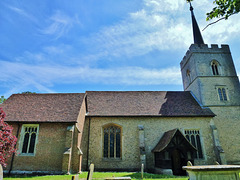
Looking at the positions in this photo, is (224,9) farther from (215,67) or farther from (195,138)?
(215,67)

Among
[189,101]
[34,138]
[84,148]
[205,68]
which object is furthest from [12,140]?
[205,68]

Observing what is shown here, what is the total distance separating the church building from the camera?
550 inches

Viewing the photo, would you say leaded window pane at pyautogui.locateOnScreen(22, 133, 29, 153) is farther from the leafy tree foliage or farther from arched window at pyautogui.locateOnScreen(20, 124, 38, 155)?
the leafy tree foliage

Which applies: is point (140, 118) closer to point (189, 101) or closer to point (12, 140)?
point (189, 101)

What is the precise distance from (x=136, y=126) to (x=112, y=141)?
2933 mm

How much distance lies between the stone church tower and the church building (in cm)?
10

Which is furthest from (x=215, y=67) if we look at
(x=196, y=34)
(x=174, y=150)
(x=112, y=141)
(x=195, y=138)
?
(x=112, y=141)

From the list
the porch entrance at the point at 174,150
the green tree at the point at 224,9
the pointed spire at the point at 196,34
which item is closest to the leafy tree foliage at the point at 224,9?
the green tree at the point at 224,9

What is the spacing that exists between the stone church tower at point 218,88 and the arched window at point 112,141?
9.75 m

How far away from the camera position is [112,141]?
16766 mm

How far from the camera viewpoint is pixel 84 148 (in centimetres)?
1611

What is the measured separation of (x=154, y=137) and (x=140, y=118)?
2377 millimetres

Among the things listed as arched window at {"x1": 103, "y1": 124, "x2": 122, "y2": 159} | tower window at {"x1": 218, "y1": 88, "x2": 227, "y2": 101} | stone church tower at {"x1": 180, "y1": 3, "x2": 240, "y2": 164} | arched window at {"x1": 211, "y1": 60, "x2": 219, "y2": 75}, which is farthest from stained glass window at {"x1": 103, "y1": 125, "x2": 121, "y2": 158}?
arched window at {"x1": 211, "y1": 60, "x2": 219, "y2": 75}

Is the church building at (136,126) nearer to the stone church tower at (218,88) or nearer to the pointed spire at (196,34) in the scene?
the stone church tower at (218,88)
